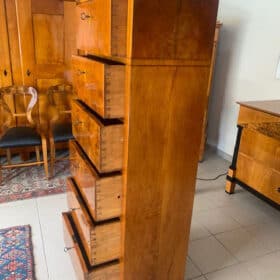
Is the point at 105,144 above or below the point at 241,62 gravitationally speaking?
below

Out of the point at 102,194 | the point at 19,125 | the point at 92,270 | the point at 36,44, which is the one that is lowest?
the point at 92,270

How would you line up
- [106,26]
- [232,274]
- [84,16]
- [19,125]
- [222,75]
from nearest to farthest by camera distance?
[106,26] → [84,16] → [232,274] → [19,125] → [222,75]

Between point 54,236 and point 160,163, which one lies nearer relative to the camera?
point 160,163

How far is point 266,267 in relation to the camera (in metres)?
1.70

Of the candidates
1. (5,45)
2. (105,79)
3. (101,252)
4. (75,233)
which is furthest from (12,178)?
(105,79)

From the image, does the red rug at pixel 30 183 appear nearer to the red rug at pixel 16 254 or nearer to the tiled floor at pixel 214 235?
the tiled floor at pixel 214 235

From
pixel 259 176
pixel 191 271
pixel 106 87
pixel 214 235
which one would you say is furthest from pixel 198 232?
pixel 106 87

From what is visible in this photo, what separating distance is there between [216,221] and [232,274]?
52 centimetres

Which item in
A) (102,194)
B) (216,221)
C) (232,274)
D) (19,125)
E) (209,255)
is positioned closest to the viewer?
(102,194)

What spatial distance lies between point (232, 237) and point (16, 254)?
4.65 ft

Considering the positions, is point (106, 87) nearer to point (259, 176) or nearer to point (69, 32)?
point (259, 176)

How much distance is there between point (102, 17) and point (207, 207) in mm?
1781

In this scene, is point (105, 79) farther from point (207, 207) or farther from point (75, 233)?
point (207, 207)

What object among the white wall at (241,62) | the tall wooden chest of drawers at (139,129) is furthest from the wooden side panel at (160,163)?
the white wall at (241,62)
